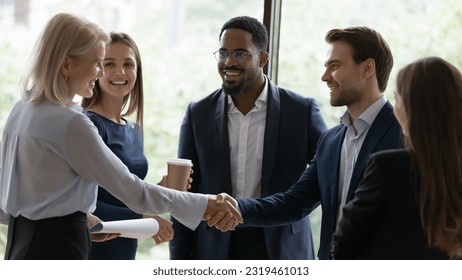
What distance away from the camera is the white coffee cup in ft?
9.79

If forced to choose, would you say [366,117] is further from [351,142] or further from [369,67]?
[369,67]

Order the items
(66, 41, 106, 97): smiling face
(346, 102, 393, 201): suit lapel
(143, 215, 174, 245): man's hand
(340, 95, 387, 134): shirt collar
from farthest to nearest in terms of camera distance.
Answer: (143, 215, 174, 245): man's hand → (340, 95, 387, 134): shirt collar → (346, 102, 393, 201): suit lapel → (66, 41, 106, 97): smiling face

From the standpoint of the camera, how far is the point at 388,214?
2.19 m

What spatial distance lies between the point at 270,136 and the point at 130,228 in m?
0.81

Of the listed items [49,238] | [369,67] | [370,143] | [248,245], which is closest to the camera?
[49,238]

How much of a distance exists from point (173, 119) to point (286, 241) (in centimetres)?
133

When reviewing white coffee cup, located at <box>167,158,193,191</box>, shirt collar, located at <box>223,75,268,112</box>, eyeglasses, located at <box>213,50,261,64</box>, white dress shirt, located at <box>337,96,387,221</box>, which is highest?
eyeglasses, located at <box>213,50,261,64</box>

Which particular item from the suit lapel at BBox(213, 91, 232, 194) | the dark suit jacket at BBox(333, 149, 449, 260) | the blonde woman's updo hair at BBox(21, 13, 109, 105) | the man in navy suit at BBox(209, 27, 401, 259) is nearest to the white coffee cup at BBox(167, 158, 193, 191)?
the man in navy suit at BBox(209, 27, 401, 259)

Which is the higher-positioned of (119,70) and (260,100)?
(119,70)

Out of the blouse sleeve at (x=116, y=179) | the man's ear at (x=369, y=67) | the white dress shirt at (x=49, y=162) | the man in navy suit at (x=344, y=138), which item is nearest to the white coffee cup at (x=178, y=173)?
the blouse sleeve at (x=116, y=179)

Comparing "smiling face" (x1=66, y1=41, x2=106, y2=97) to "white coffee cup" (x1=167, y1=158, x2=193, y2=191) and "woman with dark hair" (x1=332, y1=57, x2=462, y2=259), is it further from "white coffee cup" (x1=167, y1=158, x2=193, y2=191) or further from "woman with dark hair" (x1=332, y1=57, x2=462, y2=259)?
"woman with dark hair" (x1=332, y1=57, x2=462, y2=259)

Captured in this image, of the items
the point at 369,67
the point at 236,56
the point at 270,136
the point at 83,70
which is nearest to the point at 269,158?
the point at 270,136

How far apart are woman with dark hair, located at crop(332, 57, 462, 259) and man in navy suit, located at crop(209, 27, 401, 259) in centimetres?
60

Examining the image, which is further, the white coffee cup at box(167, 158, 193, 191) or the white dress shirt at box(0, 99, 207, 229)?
the white coffee cup at box(167, 158, 193, 191)
